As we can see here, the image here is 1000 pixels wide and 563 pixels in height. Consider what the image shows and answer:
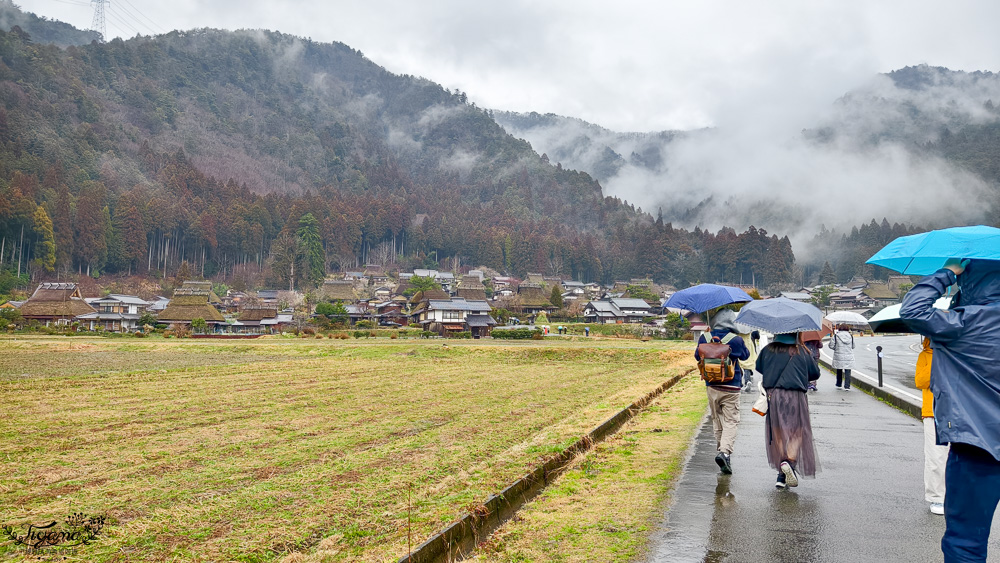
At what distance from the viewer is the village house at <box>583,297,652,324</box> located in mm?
62656

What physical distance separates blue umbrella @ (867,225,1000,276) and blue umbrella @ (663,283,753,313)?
2528 mm

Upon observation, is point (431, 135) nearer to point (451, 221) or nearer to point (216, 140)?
point (216, 140)

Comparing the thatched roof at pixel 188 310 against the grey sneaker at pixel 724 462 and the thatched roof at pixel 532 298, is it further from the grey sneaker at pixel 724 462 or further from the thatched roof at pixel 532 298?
the grey sneaker at pixel 724 462

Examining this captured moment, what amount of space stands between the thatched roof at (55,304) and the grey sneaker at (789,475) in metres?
56.7

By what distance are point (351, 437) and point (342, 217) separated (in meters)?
90.2

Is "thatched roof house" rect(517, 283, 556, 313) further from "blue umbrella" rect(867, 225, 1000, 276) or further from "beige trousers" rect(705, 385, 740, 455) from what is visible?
"blue umbrella" rect(867, 225, 1000, 276)

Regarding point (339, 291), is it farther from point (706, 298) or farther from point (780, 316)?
point (780, 316)

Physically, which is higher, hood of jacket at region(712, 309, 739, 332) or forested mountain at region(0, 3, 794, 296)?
forested mountain at region(0, 3, 794, 296)

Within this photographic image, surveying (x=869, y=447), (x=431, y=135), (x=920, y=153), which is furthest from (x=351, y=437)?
(x=920, y=153)

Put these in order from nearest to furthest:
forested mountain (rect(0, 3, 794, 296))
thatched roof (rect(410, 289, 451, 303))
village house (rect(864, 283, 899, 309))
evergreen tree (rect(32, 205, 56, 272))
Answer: evergreen tree (rect(32, 205, 56, 272)) < thatched roof (rect(410, 289, 451, 303)) < forested mountain (rect(0, 3, 794, 296)) < village house (rect(864, 283, 899, 309))

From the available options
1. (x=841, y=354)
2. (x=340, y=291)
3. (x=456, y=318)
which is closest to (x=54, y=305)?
(x=340, y=291)

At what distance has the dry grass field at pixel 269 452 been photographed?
444 cm

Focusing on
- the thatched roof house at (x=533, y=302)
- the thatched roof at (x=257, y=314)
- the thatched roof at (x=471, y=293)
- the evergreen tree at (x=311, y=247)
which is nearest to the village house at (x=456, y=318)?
the thatched roof house at (x=533, y=302)

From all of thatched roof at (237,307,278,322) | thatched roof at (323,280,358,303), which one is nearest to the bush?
thatched roof at (237,307,278,322)
